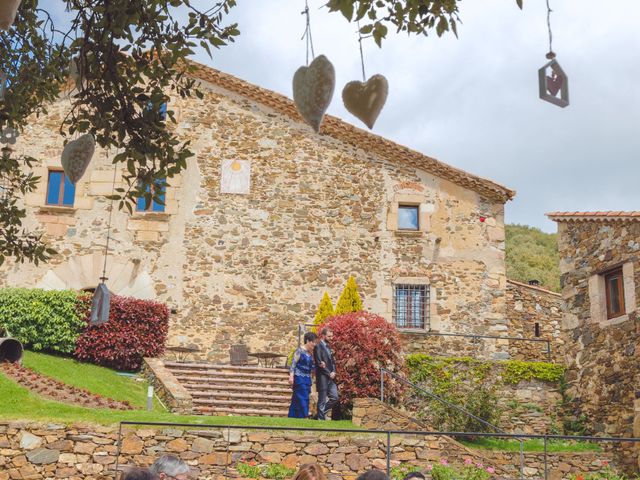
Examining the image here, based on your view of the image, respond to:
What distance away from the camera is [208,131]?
1950 cm

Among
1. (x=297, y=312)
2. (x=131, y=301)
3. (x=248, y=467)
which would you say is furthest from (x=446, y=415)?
(x=131, y=301)

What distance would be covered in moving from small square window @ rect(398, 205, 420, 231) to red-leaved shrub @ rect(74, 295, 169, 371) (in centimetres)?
575

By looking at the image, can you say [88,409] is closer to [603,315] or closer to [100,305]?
[100,305]

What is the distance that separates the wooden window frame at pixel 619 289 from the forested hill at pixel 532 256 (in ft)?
65.0

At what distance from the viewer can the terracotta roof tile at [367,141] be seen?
19.2 metres

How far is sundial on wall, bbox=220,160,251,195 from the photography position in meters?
19.2

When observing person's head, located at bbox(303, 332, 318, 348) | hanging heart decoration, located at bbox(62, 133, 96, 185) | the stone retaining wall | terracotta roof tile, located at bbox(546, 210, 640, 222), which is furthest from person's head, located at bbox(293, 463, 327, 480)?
terracotta roof tile, located at bbox(546, 210, 640, 222)

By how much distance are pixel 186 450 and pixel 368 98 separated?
A: 7731mm

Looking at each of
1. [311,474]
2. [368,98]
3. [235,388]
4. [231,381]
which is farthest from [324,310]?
[368,98]

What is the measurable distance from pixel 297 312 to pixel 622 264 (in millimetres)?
7188

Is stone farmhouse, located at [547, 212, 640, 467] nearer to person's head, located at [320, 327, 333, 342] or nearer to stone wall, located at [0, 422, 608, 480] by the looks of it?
stone wall, located at [0, 422, 608, 480]

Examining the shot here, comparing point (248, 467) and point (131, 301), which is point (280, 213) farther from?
point (248, 467)

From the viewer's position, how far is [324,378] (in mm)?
12352

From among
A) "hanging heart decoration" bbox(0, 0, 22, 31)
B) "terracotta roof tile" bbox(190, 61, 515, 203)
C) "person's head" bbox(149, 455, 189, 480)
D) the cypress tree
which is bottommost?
"person's head" bbox(149, 455, 189, 480)
